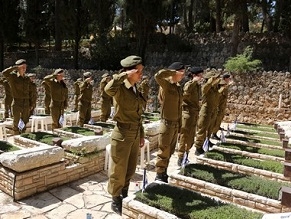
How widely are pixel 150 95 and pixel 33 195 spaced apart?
10.9 metres

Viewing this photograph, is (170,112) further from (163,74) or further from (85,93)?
(85,93)

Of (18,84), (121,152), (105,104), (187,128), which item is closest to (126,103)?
(121,152)

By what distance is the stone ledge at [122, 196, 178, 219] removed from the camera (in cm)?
373

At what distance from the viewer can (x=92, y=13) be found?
63.9 ft

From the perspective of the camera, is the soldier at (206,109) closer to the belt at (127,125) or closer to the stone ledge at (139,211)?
the belt at (127,125)

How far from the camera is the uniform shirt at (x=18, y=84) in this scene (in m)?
7.02

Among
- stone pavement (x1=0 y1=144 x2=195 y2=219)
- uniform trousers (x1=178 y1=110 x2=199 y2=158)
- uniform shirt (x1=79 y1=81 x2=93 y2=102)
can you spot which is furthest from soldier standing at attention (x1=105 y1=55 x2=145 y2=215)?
uniform shirt (x1=79 y1=81 x2=93 y2=102)

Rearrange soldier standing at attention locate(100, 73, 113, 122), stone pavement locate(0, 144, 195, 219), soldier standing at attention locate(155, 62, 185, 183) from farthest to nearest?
1. soldier standing at attention locate(100, 73, 113, 122)
2. soldier standing at attention locate(155, 62, 185, 183)
3. stone pavement locate(0, 144, 195, 219)

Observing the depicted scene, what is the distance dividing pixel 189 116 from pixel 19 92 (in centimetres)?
411

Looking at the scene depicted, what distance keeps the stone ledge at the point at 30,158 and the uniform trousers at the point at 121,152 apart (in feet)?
4.42

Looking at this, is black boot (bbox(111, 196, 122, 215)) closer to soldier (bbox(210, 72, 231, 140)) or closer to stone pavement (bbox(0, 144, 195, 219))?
stone pavement (bbox(0, 144, 195, 219))

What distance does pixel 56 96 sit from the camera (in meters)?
7.83

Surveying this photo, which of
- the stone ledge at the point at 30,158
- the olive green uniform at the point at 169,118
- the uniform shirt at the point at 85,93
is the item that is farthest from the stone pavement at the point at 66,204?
the uniform shirt at the point at 85,93

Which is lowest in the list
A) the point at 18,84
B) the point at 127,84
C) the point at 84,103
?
the point at 84,103
